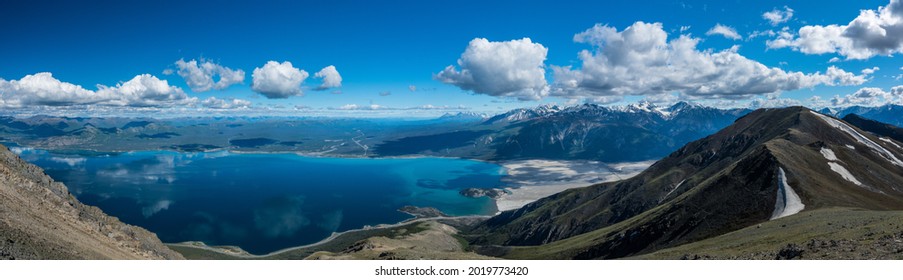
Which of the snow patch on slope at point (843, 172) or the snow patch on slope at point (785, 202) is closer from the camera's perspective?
the snow patch on slope at point (785, 202)

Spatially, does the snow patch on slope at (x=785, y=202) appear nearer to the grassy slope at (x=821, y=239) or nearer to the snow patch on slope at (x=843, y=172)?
the grassy slope at (x=821, y=239)

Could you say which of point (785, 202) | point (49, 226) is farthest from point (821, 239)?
point (49, 226)

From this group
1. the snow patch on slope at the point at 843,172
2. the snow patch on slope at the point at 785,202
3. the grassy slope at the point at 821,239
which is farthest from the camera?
the snow patch on slope at the point at 843,172

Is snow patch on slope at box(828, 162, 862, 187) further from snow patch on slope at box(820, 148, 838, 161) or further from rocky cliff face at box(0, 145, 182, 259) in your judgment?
rocky cliff face at box(0, 145, 182, 259)

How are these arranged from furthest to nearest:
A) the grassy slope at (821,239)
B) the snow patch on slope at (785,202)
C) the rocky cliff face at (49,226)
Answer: the snow patch on slope at (785,202) < the rocky cliff face at (49,226) < the grassy slope at (821,239)

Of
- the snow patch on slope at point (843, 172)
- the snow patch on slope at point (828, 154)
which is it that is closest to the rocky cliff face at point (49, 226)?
the snow patch on slope at point (843, 172)

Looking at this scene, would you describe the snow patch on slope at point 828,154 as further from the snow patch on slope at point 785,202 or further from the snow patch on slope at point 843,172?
the snow patch on slope at point 785,202

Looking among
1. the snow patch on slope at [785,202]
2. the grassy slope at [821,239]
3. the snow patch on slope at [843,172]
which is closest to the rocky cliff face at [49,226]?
the grassy slope at [821,239]

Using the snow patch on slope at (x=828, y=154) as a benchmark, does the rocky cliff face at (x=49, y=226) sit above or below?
below

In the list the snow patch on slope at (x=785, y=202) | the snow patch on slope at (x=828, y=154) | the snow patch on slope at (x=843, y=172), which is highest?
the snow patch on slope at (x=828, y=154)
